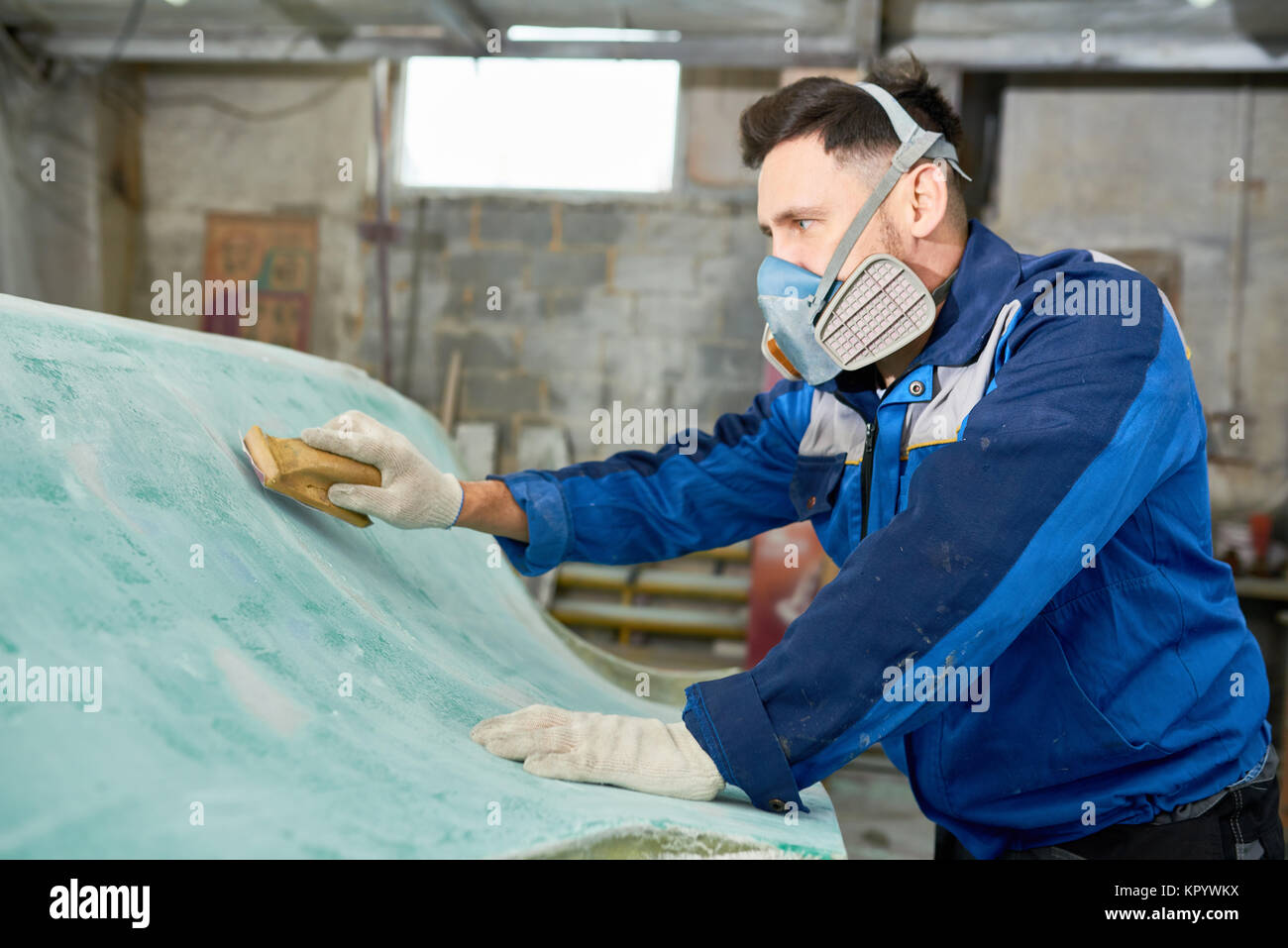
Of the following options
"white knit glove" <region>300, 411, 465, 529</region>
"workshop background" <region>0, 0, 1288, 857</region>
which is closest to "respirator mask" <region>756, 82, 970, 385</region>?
"white knit glove" <region>300, 411, 465, 529</region>

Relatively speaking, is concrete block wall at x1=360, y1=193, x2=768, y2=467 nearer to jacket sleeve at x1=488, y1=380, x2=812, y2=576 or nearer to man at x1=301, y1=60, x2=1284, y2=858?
jacket sleeve at x1=488, y1=380, x2=812, y2=576

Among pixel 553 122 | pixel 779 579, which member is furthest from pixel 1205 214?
pixel 553 122

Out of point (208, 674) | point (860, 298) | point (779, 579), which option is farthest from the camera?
point (779, 579)

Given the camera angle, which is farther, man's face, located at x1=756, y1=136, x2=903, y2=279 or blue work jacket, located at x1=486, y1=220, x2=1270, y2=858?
man's face, located at x1=756, y1=136, x2=903, y2=279

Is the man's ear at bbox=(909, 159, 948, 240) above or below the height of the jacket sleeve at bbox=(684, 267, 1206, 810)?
above

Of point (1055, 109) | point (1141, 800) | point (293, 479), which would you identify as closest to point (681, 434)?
point (293, 479)

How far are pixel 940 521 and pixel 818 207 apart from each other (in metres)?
0.53

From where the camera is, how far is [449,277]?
550 cm

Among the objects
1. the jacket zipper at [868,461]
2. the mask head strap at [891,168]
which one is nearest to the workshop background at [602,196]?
the jacket zipper at [868,461]

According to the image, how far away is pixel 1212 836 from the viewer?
1.10m

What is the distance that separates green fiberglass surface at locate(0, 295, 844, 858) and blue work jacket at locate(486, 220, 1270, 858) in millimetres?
151

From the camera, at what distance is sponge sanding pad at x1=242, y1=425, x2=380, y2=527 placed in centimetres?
113

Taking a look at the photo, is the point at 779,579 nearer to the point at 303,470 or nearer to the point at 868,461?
the point at 868,461

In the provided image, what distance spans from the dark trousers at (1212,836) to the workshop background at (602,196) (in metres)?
2.92
